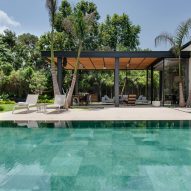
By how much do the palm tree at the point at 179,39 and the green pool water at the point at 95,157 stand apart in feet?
25.9

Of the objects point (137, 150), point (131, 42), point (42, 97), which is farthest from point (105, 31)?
point (137, 150)

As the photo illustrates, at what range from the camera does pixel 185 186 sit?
353cm

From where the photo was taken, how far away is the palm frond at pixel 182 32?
623 inches

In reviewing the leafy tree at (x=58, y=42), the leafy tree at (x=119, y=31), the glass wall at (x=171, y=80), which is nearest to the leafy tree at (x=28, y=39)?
the leafy tree at (x=119, y=31)

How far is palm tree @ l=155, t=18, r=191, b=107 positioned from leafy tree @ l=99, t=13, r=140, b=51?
17559 mm

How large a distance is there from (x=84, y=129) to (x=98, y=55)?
346 inches

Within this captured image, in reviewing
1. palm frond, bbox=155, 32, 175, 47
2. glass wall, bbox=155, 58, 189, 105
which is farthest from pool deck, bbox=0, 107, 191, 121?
palm frond, bbox=155, 32, 175, 47

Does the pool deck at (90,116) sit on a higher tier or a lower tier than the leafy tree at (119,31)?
lower

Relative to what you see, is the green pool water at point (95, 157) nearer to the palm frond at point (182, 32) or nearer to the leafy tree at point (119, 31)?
the palm frond at point (182, 32)

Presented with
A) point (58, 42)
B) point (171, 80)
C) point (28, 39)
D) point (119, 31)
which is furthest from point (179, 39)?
point (28, 39)

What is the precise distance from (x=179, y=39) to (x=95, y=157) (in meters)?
12.9

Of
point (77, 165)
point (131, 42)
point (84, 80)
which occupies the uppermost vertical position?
point (131, 42)

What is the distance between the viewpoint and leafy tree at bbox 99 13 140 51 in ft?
112

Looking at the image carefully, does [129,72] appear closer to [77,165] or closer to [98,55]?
[98,55]
